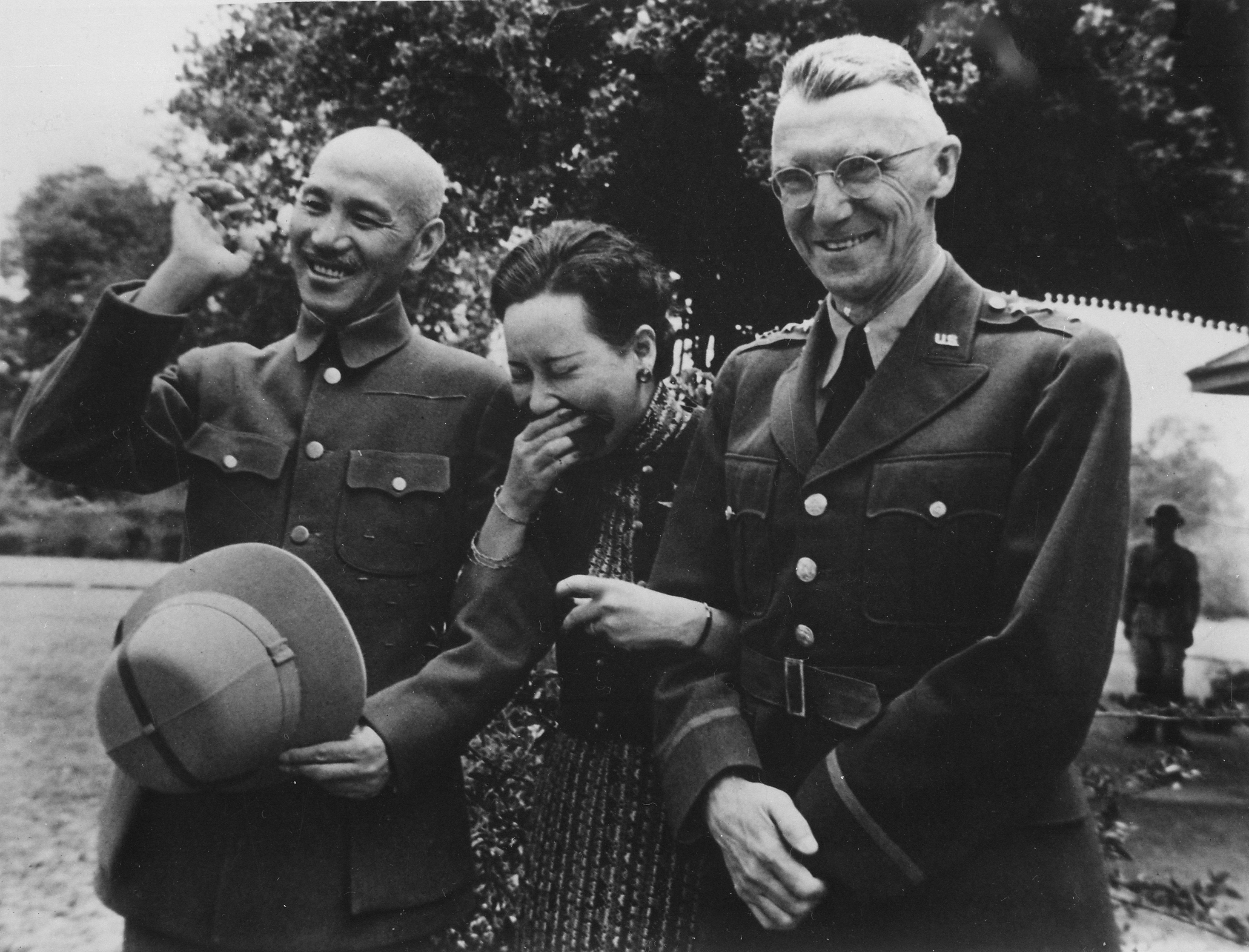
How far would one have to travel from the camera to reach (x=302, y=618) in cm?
209

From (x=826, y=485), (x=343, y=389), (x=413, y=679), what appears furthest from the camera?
(x=343, y=389)

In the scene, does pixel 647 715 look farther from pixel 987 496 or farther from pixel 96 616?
pixel 96 616

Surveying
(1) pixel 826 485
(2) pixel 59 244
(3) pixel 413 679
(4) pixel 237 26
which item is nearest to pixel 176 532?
(2) pixel 59 244

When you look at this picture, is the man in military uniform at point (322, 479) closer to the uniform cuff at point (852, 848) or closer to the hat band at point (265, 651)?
the hat band at point (265, 651)

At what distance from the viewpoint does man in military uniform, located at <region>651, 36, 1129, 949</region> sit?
1728 millimetres

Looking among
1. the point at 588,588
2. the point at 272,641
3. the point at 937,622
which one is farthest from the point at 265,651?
the point at 937,622

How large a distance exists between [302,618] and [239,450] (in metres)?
0.50

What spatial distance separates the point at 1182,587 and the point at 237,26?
2.79 meters

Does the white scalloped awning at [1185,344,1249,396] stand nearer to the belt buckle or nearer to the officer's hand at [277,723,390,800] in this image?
the belt buckle

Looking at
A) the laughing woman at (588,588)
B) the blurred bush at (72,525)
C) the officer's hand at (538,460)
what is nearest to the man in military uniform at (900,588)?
the laughing woman at (588,588)

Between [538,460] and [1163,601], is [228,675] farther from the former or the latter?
[1163,601]

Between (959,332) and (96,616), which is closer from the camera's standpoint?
(959,332)

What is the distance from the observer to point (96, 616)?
2.81m

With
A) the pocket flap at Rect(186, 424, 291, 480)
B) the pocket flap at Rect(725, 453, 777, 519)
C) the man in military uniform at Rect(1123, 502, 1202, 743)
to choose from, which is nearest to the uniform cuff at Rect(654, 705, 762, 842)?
the pocket flap at Rect(725, 453, 777, 519)
